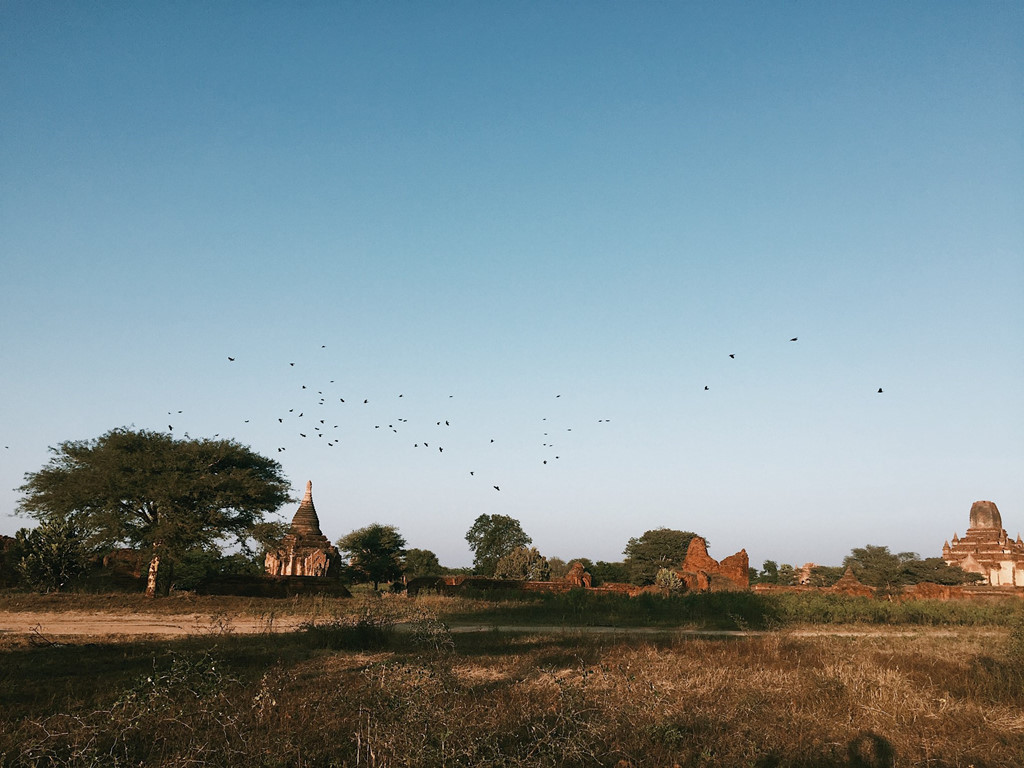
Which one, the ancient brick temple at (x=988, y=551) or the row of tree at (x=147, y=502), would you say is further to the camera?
the ancient brick temple at (x=988, y=551)

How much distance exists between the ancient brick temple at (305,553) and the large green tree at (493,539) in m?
33.7

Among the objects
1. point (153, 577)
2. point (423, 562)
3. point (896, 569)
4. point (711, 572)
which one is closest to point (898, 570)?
point (896, 569)

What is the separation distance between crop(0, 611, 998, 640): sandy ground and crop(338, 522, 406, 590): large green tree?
32.9m

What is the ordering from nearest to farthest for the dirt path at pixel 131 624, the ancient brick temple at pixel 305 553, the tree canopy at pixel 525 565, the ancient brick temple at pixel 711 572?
the dirt path at pixel 131 624 < the ancient brick temple at pixel 711 572 < the ancient brick temple at pixel 305 553 < the tree canopy at pixel 525 565

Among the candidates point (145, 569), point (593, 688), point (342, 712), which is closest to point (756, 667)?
point (593, 688)

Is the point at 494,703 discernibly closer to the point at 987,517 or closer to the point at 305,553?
the point at 305,553

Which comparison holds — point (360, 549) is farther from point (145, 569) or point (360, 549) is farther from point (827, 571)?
point (827, 571)

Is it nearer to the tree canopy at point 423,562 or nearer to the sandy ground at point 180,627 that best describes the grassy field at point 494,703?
the sandy ground at point 180,627

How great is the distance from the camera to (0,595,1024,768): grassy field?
6.06 metres

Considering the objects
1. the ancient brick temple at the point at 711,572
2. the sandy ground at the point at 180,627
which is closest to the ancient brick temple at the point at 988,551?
the ancient brick temple at the point at 711,572

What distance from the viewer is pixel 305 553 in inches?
1539

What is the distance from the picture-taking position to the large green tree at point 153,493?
25.7 m

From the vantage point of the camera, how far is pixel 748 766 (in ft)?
19.9

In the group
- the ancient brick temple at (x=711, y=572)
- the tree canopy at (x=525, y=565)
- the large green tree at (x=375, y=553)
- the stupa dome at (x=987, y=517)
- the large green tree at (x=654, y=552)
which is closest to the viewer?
the ancient brick temple at (x=711, y=572)
